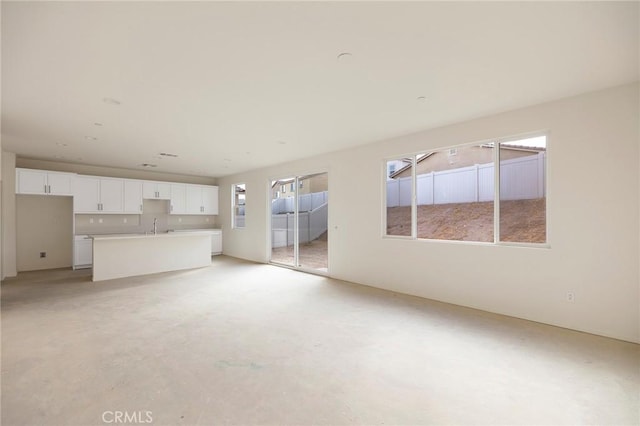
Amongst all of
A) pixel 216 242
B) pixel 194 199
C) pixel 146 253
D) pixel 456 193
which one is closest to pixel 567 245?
pixel 456 193

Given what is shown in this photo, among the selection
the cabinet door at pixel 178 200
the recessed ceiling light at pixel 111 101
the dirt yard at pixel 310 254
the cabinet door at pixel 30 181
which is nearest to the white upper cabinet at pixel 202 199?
the cabinet door at pixel 178 200

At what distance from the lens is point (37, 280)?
5.61m

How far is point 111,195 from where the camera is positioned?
286 inches

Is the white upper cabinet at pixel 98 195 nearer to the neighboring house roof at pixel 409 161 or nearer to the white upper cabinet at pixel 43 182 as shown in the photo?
the white upper cabinet at pixel 43 182

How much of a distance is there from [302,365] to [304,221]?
4.65 metres

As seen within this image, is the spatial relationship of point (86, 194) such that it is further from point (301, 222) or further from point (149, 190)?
point (301, 222)

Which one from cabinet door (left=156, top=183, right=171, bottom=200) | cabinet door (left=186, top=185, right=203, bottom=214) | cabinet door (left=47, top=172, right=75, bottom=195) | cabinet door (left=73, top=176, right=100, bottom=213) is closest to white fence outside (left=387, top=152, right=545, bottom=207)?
cabinet door (left=186, top=185, right=203, bottom=214)

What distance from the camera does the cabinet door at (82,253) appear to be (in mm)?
6703

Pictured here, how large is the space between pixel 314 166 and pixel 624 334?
17.0 ft

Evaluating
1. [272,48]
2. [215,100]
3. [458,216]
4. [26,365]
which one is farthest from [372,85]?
[26,365]

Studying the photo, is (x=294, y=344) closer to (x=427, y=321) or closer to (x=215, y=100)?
(x=427, y=321)

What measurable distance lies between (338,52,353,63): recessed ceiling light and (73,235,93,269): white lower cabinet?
289 inches

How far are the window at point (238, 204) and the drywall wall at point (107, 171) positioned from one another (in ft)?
4.15

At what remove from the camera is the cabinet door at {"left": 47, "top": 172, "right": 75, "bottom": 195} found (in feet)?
20.8
